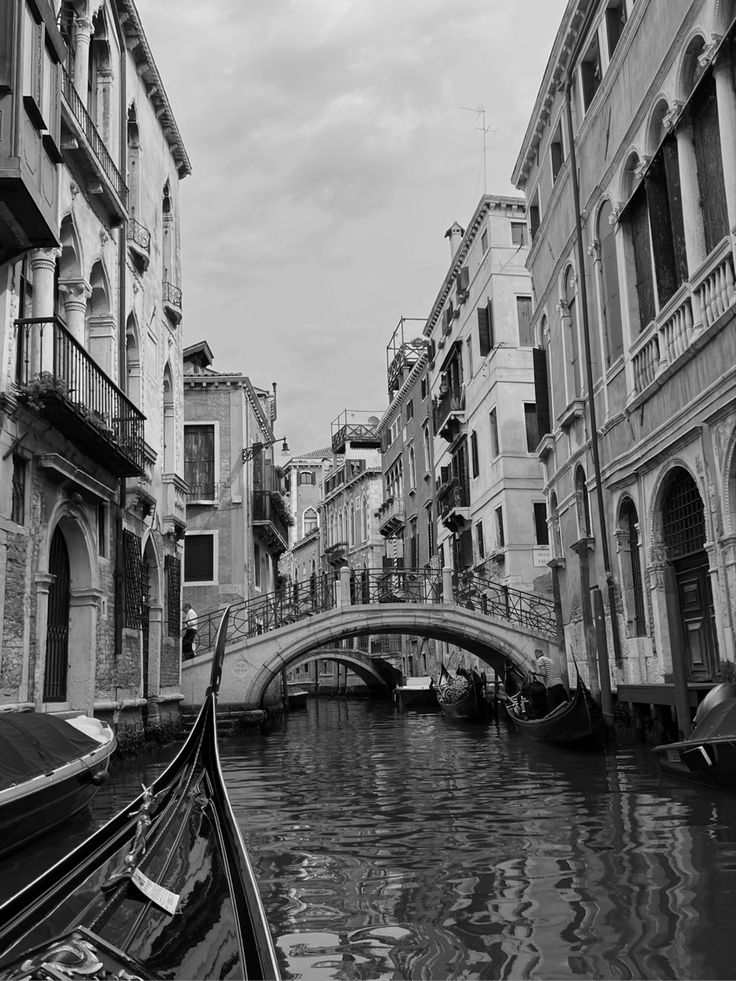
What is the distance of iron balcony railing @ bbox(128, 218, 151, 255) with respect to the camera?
12.3m

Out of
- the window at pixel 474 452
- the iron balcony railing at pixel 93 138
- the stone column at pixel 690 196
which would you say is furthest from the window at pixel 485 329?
the stone column at pixel 690 196

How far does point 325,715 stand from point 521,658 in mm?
8820

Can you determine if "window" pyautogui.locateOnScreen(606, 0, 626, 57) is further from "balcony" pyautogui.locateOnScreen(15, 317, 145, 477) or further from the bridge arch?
the bridge arch

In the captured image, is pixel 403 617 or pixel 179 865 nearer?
pixel 179 865

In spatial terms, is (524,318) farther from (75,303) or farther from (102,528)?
(102,528)

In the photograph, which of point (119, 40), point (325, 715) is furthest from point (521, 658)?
point (119, 40)

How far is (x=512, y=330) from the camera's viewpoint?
20.0 m

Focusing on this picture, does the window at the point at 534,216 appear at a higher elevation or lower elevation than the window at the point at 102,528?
higher

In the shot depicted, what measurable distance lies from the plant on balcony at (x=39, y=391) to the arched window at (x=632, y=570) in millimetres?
6355

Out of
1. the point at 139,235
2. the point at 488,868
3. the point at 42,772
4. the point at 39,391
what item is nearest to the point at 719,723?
the point at 488,868

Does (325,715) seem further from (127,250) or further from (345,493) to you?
(345,493)

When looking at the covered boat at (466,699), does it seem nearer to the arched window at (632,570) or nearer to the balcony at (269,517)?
the balcony at (269,517)

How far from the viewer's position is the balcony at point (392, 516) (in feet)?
109

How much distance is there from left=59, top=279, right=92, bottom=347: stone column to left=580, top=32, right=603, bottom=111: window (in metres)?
6.55
